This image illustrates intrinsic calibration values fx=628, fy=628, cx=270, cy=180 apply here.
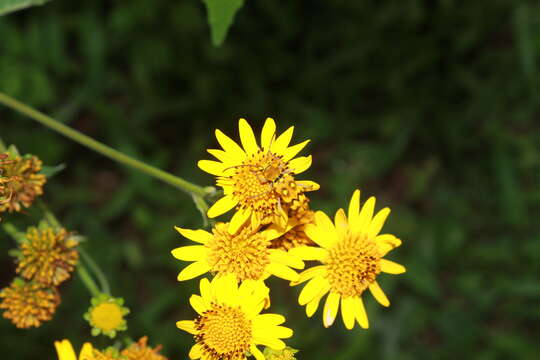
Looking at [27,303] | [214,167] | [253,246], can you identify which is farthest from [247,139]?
[27,303]

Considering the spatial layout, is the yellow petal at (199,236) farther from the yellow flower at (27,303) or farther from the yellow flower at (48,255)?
the yellow flower at (27,303)

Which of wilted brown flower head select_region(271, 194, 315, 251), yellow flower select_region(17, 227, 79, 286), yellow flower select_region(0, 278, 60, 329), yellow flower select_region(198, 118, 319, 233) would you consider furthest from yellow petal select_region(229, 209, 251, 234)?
yellow flower select_region(0, 278, 60, 329)

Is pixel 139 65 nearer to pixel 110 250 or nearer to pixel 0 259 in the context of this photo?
pixel 110 250

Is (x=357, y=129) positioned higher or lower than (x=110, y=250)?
higher

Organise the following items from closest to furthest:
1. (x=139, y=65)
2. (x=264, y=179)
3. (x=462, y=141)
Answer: (x=264, y=179) → (x=139, y=65) → (x=462, y=141)

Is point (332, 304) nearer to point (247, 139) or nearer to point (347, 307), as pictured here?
point (347, 307)

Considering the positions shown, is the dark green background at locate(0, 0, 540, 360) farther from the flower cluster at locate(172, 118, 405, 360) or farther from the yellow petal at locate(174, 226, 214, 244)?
the yellow petal at locate(174, 226, 214, 244)

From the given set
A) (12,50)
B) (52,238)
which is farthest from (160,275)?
(52,238)
